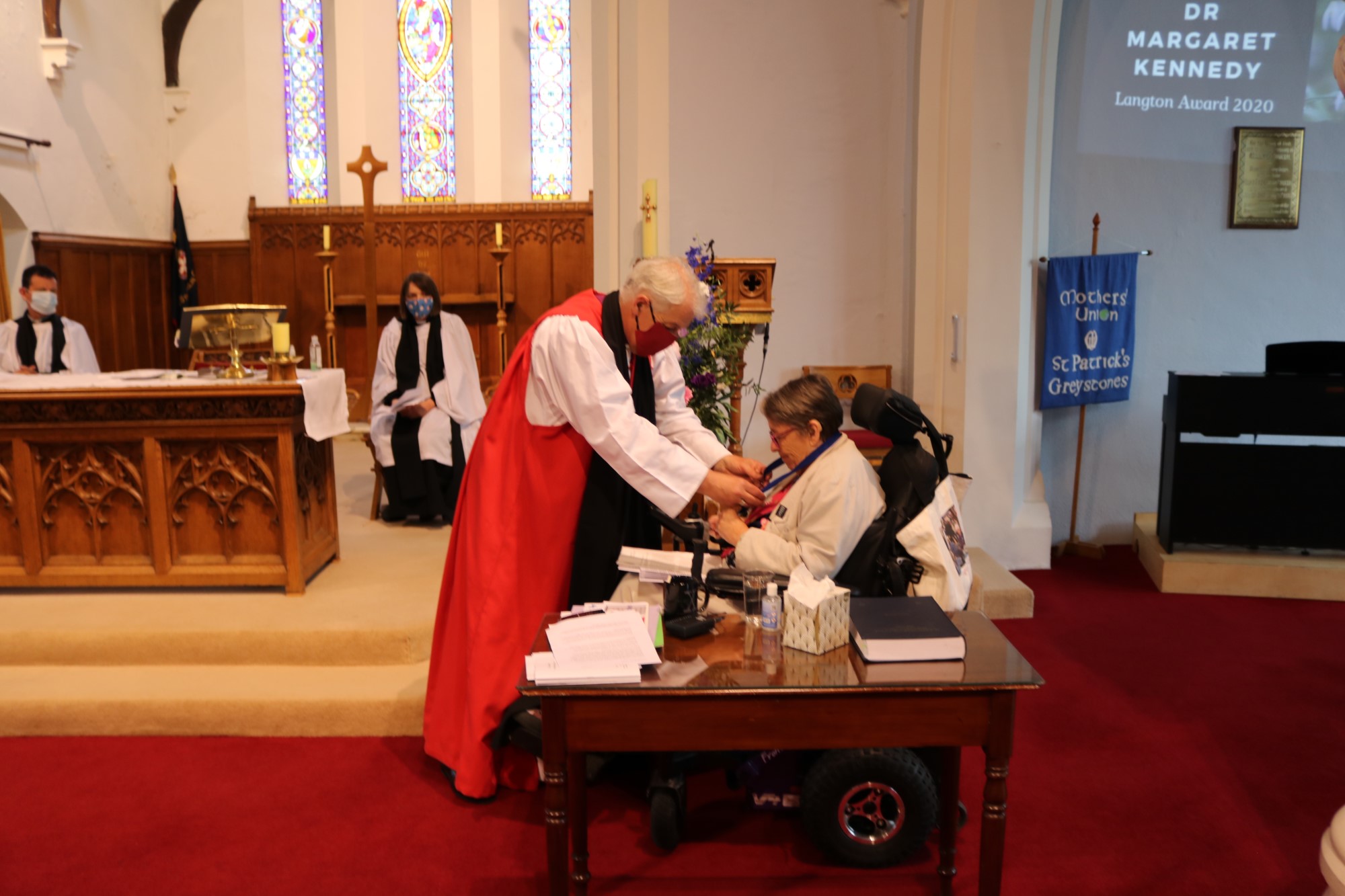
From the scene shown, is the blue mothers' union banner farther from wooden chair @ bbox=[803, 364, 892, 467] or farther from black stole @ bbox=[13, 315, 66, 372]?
black stole @ bbox=[13, 315, 66, 372]

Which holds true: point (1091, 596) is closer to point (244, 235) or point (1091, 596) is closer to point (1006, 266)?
point (1006, 266)

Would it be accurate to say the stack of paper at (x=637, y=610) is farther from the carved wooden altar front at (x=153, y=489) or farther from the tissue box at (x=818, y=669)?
the carved wooden altar front at (x=153, y=489)

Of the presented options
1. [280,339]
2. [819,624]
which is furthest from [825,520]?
[280,339]

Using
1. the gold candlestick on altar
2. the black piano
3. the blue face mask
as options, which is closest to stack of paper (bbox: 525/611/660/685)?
the blue face mask

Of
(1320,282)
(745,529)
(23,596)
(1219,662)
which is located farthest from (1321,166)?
(23,596)

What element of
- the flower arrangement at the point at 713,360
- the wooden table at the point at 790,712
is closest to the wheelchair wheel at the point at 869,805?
the wooden table at the point at 790,712

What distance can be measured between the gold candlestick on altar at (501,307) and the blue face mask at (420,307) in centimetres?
373

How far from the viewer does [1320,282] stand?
252 inches

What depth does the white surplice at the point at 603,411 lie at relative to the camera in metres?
2.83

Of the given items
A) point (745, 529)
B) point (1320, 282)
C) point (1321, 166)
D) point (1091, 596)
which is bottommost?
point (1091, 596)

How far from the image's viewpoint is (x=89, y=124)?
973cm

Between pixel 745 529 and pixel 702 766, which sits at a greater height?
pixel 745 529

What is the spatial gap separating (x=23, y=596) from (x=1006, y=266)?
16.8ft

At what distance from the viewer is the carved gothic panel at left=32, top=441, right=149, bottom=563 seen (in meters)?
4.39
